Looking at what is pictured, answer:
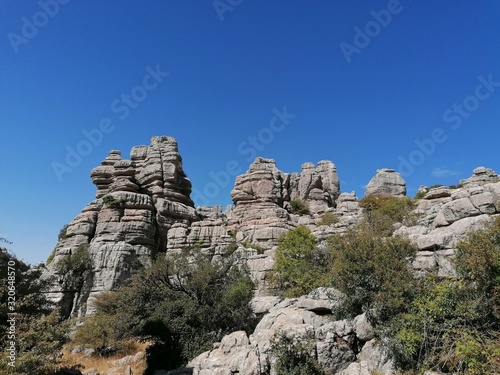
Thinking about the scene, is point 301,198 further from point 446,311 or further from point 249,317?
point 446,311

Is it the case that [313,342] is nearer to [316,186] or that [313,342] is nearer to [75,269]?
[75,269]

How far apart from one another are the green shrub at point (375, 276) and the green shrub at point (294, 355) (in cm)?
238

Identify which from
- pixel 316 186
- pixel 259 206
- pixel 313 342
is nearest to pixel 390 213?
pixel 259 206

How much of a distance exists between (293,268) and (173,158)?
22435mm

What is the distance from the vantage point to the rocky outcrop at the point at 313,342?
424 inches

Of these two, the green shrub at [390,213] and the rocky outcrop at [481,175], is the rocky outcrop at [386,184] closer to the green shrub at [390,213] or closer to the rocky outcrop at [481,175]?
the rocky outcrop at [481,175]

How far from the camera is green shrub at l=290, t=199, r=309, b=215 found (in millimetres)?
45594

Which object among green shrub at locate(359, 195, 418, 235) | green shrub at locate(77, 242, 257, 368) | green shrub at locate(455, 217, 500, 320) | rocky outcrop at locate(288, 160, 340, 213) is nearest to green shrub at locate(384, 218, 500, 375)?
green shrub at locate(455, 217, 500, 320)

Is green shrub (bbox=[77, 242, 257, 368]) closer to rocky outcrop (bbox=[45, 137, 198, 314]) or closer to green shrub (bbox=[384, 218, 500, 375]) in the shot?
green shrub (bbox=[384, 218, 500, 375])

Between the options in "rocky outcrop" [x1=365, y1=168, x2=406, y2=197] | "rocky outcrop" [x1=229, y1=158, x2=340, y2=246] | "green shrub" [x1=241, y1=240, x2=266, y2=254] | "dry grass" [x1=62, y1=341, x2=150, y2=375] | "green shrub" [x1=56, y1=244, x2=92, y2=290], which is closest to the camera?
"dry grass" [x1=62, y1=341, x2=150, y2=375]

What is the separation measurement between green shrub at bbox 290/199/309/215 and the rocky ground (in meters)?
0.59

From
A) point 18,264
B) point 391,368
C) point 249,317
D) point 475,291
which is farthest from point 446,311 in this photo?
point 18,264

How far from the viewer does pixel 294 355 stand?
10703 millimetres

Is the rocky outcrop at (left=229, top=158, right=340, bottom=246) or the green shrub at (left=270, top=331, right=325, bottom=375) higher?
the rocky outcrop at (left=229, top=158, right=340, bottom=246)
